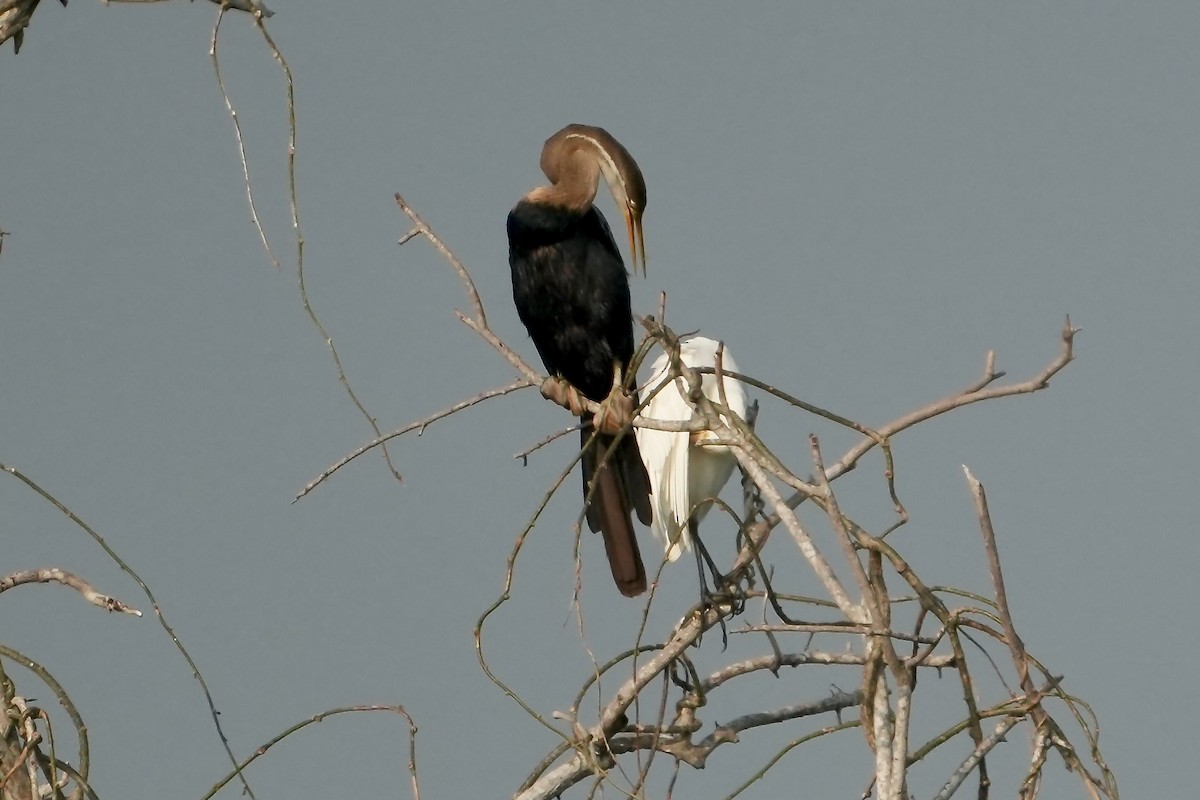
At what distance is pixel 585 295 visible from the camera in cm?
397

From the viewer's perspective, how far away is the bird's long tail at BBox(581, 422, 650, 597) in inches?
151

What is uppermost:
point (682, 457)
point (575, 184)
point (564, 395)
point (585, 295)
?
point (575, 184)

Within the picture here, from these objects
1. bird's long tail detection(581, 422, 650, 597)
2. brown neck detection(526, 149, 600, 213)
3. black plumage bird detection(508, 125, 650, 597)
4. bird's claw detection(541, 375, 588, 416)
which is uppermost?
brown neck detection(526, 149, 600, 213)

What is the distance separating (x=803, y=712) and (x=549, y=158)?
5.97 ft

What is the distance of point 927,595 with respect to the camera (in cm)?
184

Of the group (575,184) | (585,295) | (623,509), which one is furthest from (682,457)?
(575,184)

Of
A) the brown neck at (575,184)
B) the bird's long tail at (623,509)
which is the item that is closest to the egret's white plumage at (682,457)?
the bird's long tail at (623,509)

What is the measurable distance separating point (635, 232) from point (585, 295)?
1.08 feet

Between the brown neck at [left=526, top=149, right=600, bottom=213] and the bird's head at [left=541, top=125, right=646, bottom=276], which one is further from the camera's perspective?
the brown neck at [left=526, top=149, right=600, bottom=213]

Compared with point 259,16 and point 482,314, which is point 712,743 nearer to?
point 482,314

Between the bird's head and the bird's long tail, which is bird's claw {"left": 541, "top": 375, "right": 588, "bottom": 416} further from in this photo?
the bird's head

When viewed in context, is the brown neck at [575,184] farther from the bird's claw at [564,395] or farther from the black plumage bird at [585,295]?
the bird's claw at [564,395]

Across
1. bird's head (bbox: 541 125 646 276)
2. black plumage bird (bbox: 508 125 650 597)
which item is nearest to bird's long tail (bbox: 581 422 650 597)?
black plumage bird (bbox: 508 125 650 597)

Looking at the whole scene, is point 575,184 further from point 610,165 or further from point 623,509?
point 623,509
